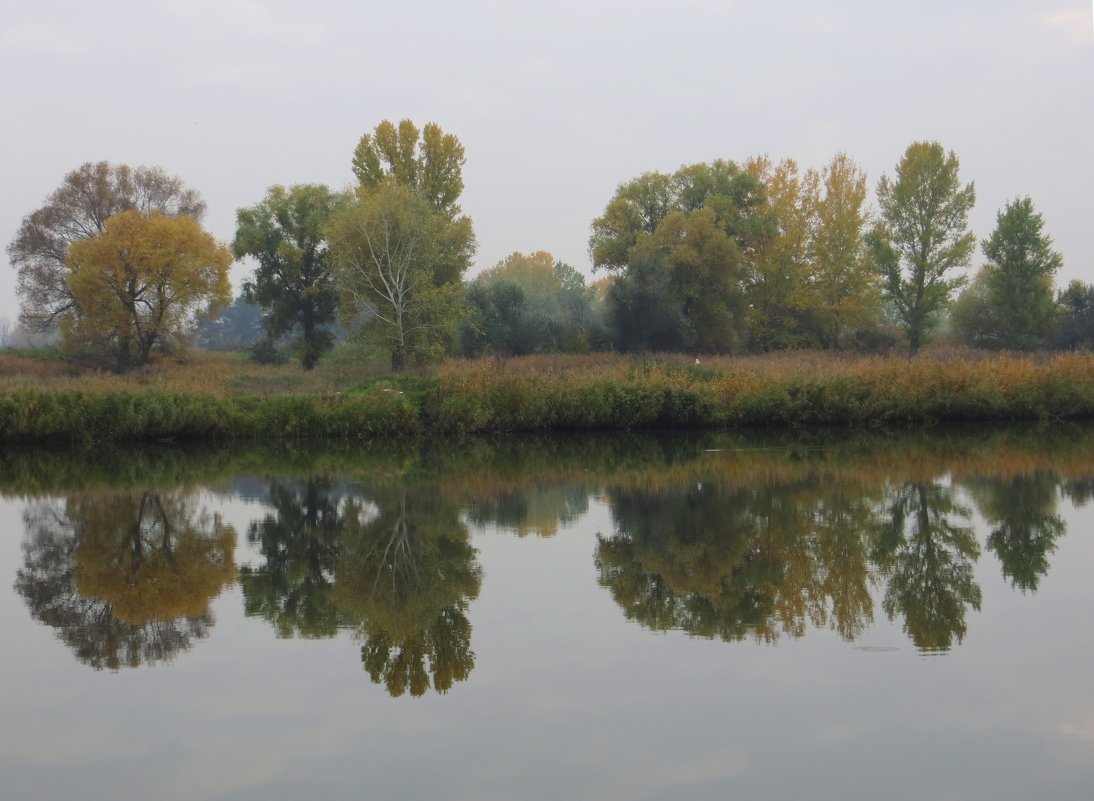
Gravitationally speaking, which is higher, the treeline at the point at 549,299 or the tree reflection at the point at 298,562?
the treeline at the point at 549,299

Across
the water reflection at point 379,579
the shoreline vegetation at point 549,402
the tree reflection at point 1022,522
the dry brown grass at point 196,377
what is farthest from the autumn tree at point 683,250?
the water reflection at point 379,579

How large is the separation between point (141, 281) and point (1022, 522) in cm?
3494

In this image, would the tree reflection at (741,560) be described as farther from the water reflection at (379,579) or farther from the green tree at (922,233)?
the green tree at (922,233)

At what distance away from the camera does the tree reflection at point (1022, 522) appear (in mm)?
9516

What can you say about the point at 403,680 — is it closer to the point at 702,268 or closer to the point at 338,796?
A: the point at 338,796

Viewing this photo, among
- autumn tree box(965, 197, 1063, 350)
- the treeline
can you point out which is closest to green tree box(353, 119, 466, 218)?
the treeline

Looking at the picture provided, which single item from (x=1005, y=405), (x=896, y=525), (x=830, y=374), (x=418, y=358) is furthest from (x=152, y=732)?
(x=418, y=358)

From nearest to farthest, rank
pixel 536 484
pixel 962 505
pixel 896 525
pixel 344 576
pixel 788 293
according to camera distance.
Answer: pixel 344 576
pixel 896 525
pixel 962 505
pixel 536 484
pixel 788 293

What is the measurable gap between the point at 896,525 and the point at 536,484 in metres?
5.62

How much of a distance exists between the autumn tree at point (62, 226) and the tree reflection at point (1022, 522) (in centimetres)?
4011

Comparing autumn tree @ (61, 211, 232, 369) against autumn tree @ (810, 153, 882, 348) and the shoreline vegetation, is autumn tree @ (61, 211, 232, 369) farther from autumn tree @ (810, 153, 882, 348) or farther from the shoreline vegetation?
autumn tree @ (810, 153, 882, 348)

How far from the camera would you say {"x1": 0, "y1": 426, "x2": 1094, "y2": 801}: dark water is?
532 centimetres

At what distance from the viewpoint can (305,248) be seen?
41.7 m

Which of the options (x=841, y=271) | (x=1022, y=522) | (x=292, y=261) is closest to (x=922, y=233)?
(x=841, y=271)
